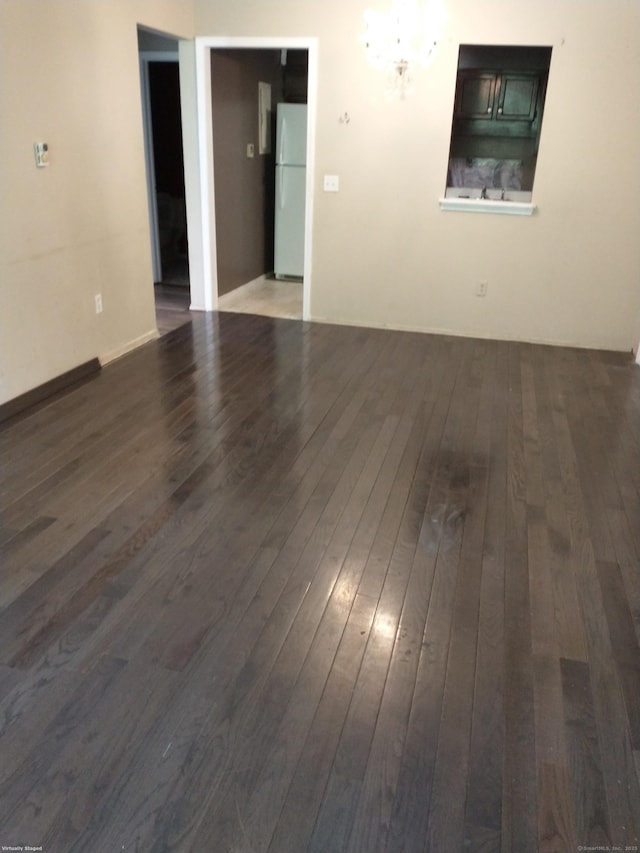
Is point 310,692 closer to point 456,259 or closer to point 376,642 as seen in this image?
point 376,642

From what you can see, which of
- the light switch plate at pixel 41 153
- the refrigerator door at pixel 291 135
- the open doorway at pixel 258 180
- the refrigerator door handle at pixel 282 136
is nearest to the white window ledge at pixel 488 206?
the open doorway at pixel 258 180

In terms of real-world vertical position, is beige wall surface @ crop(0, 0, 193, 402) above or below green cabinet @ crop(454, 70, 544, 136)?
below

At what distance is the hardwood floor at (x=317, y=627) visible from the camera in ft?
4.68

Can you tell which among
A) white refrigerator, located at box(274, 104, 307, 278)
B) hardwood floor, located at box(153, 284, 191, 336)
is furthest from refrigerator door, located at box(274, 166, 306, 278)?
hardwood floor, located at box(153, 284, 191, 336)

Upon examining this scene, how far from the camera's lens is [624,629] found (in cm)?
199

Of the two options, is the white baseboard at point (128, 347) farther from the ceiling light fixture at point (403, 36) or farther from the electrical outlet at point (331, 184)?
the ceiling light fixture at point (403, 36)

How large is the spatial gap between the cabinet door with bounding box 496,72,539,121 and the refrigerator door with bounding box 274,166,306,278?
1.96 metres

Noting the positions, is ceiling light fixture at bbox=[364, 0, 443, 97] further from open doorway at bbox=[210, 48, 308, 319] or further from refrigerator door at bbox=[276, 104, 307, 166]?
refrigerator door at bbox=[276, 104, 307, 166]

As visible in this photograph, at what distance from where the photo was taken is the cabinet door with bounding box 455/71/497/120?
5.80 meters

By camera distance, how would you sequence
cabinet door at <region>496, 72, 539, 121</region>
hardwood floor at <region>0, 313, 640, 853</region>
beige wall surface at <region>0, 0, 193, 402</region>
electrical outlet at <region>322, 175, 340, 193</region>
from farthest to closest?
1. cabinet door at <region>496, 72, 539, 121</region>
2. electrical outlet at <region>322, 175, 340, 193</region>
3. beige wall surface at <region>0, 0, 193, 402</region>
4. hardwood floor at <region>0, 313, 640, 853</region>

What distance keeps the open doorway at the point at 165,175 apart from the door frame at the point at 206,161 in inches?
14.8

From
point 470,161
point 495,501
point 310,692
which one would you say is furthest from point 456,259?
point 310,692

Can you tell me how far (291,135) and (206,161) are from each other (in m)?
1.42

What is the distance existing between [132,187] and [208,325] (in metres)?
1.24
